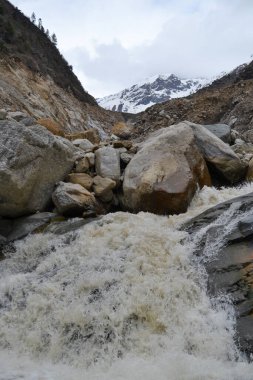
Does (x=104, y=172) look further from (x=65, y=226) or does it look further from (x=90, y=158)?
(x=65, y=226)

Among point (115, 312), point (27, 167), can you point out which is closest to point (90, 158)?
point (27, 167)

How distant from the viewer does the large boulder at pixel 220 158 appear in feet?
39.1

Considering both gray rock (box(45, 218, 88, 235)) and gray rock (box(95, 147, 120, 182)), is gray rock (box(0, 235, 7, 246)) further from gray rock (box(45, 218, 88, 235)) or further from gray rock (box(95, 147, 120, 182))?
gray rock (box(95, 147, 120, 182))

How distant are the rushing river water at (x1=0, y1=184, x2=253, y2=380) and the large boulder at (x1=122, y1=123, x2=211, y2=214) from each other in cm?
104

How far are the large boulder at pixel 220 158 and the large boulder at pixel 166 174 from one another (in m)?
0.46

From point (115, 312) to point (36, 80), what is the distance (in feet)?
84.0

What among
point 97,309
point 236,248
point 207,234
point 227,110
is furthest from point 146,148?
point 227,110

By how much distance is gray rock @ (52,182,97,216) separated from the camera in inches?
410

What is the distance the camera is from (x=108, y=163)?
11734 mm

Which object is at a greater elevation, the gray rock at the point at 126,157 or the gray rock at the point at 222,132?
the gray rock at the point at 222,132

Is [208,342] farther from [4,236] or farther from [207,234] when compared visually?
[4,236]

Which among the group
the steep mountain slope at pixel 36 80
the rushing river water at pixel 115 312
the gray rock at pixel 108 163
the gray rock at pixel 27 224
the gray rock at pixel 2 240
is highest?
the steep mountain slope at pixel 36 80

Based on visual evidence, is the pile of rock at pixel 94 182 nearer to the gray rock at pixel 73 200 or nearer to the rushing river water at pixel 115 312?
the gray rock at pixel 73 200

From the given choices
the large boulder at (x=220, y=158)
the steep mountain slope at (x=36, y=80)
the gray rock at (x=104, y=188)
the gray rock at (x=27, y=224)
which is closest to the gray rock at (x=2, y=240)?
the gray rock at (x=27, y=224)
